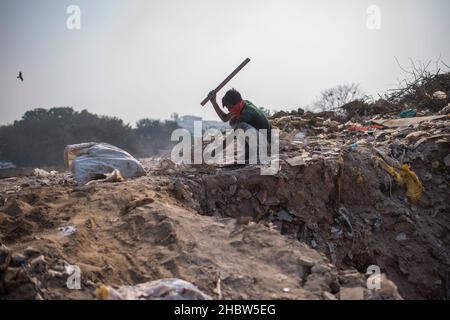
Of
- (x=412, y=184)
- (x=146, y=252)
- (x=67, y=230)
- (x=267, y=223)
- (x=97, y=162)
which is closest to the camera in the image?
(x=146, y=252)

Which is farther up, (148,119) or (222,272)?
(148,119)

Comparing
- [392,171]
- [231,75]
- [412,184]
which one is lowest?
[412,184]

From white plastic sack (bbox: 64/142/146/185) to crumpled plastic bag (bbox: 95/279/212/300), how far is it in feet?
7.19

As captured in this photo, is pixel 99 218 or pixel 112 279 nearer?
pixel 112 279

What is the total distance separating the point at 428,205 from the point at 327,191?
1.24 metres

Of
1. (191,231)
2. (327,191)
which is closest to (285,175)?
(327,191)

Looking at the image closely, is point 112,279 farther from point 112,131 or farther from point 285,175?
point 112,131

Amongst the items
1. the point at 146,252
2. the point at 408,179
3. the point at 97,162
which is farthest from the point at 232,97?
the point at 146,252

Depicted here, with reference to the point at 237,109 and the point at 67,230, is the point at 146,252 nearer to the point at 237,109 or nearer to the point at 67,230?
the point at 67,230

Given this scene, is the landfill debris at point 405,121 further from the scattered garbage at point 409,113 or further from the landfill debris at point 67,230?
the landfill debris at point 67,230

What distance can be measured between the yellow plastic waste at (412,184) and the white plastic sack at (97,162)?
307 cm

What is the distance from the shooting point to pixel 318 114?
8172mm

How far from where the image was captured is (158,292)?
2223 mm

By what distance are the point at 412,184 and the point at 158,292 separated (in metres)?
3.64
